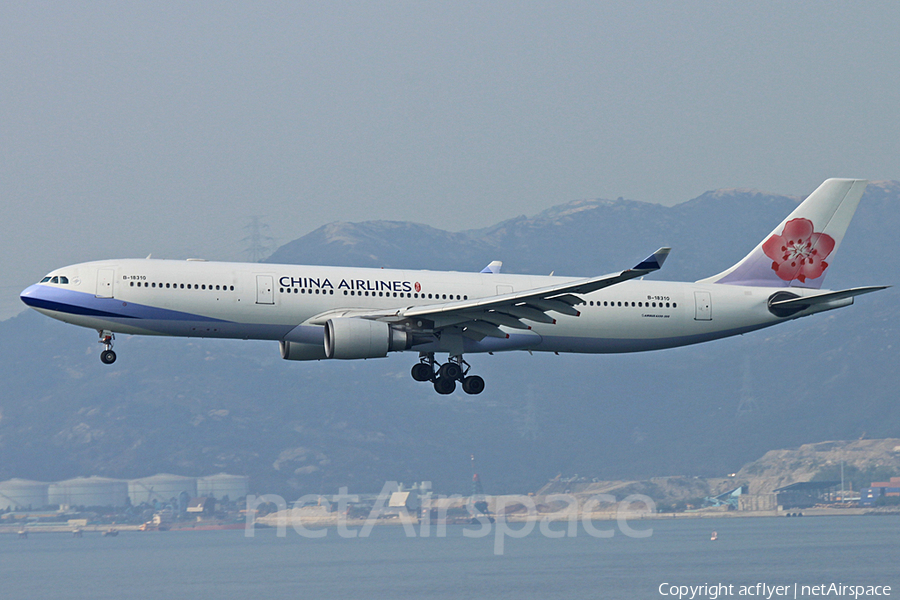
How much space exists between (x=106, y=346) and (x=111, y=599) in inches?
5044

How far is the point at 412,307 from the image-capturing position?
1921 inches


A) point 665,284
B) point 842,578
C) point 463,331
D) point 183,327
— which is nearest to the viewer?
point 183,327

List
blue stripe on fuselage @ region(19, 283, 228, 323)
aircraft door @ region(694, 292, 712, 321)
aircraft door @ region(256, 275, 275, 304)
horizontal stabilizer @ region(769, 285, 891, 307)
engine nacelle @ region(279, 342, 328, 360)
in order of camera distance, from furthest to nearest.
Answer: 1. aircraft door @ region(694, 292, 712, 321)
2. horizontal stabilizer @ region(769, 285, 891, 307)
3. engine nacelle @ region(279, 342, 328, 360)
4. aircraft door @ region(256, 275, 275, 304)
5. blue stripe on fuselage @ region(19, 283, 228, 323)

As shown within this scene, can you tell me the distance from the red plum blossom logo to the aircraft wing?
1353 cm

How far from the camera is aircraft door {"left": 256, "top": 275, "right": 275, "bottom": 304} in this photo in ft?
155

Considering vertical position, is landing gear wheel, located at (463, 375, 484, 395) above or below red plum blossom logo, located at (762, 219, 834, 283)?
below

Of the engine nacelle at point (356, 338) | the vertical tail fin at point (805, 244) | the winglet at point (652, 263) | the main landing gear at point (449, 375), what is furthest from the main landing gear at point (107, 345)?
the vertical tail fin at point (805, 244)

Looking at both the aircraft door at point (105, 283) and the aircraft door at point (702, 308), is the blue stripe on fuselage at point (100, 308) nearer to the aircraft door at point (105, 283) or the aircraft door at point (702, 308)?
the aircraft door at point (105, 283)

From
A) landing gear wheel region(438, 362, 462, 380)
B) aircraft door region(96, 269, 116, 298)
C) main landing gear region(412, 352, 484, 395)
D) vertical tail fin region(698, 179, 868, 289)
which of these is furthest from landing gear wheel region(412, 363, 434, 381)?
vertical tail fin region(698, 179, 868, 289)

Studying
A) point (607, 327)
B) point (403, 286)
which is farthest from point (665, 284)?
point (403, 286)

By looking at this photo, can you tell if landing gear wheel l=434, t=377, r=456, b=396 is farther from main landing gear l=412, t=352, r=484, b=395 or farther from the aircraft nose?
the aircraft nose

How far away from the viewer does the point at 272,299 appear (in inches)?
1861

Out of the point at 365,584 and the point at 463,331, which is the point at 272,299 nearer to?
the point at 463,331

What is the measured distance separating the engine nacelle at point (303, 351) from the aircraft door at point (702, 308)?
56.9 ft
